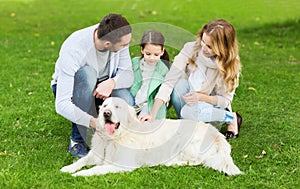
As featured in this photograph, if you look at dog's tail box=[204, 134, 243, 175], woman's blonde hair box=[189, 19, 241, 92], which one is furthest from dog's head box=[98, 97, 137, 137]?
woman's blonde hair box=[189, 19, 241, 92]

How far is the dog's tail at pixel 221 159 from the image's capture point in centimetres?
404

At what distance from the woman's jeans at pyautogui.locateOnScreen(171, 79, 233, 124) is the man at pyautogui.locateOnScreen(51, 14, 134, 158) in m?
0.46

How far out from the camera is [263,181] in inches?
154

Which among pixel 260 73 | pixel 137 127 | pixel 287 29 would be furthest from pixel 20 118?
pixel 287 29

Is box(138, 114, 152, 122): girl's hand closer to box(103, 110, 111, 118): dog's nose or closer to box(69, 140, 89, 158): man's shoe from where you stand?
box(103, 110, 111, 118): dog's nose

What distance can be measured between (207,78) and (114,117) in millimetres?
1254

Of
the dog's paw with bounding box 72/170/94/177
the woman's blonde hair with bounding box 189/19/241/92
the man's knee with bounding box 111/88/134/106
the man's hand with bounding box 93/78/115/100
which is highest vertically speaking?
the woman's blonde hair with bounding box 189/19/241/92

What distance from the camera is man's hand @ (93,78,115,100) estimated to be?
446 cm

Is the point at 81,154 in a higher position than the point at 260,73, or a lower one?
higher

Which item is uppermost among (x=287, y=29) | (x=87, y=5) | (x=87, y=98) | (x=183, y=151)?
(x=87, y=98)

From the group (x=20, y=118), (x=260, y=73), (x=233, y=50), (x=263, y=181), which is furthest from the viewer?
(x=260, y=73)

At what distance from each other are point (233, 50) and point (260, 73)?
3216 mm

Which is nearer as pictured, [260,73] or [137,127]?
[137,127]

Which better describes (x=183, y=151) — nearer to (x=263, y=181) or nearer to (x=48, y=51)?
(x=263, y=181)
